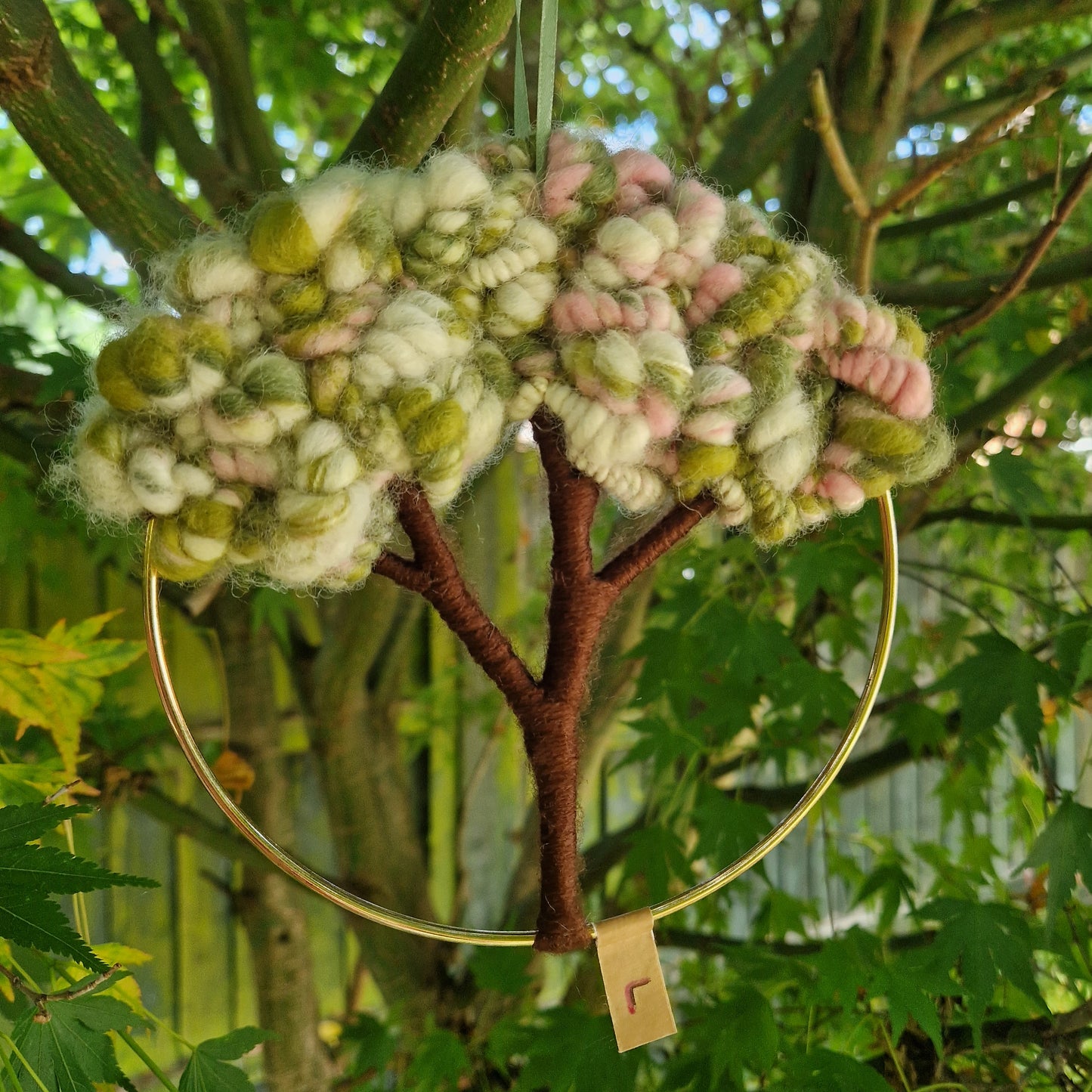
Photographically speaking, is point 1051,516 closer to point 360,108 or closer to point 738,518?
point 738,518

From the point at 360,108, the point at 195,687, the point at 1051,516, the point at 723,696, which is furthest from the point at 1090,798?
the point at 360,108

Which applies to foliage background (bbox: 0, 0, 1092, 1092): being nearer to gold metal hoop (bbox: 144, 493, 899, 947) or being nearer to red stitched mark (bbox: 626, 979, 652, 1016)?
gold metal hoop (bbox: 144, 493, 899, 947)

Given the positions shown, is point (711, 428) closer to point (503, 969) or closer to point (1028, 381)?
point (1028, 381)

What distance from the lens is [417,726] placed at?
1.37 meters

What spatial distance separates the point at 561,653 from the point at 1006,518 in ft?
1.89

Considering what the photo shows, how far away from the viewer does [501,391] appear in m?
0.41

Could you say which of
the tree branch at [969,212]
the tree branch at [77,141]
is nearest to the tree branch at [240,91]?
the tree branch at [77,141]

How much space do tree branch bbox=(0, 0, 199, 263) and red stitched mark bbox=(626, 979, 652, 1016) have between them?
45cm

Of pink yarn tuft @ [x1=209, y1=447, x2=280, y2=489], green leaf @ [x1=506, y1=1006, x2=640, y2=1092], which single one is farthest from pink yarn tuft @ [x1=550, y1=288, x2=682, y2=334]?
green leaf @ [x1=506, y1=1006, x2=640, y2=1092]

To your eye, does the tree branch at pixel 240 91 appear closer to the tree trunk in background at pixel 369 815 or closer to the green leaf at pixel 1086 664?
the tree trunk in background at pixel 369 815

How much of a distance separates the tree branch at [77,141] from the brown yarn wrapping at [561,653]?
0.87 feet

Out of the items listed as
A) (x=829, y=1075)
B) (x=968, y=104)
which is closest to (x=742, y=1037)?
(x=829, y=1075)

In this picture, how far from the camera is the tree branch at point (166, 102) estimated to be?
2.26 ft

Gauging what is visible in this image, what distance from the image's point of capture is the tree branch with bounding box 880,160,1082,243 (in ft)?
2.75
